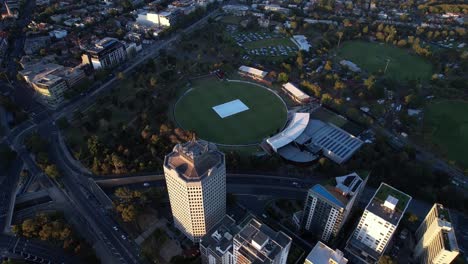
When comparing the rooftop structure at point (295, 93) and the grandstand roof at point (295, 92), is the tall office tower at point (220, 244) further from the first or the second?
the grandstand roof at point (295, 92)

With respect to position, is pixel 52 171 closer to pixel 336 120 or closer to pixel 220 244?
pixel 220 244

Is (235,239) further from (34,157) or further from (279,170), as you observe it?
(34,157)

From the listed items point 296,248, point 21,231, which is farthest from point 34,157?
point 296,248

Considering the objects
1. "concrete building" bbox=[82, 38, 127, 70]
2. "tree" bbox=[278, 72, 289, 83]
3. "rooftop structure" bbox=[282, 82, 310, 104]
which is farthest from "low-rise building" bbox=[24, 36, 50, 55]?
"rooftop structure" bbox=[282, 82, 310, 104]

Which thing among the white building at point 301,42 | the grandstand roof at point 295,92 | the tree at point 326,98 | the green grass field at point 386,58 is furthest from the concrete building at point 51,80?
the green grass field at point 386,58

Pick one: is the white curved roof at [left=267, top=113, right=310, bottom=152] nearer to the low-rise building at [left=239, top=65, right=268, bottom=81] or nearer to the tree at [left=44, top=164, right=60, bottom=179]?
the low-rise building at [left=239, top=65, right=268, bottom=81]

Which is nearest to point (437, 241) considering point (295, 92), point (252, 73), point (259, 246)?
point (259, 246)


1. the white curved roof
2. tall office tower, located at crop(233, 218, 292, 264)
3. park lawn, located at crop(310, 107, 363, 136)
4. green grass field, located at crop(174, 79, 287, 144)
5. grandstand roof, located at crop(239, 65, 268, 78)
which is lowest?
green grass field, located at crop(174, 79, 287, 144)
